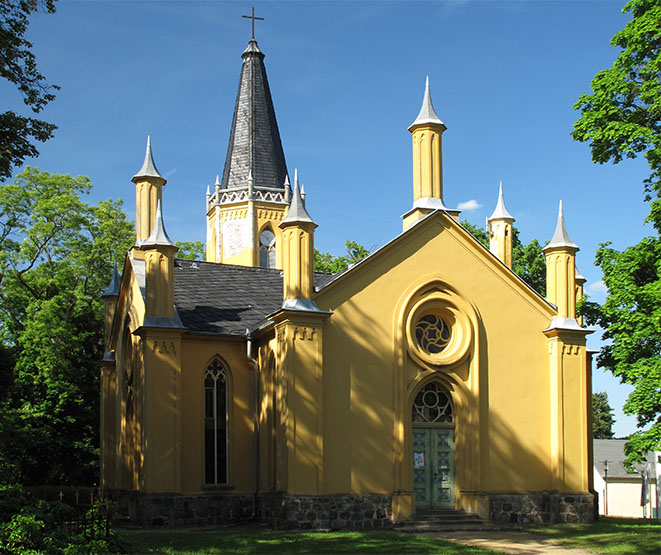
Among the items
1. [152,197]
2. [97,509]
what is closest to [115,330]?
[152,197]

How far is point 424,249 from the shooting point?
78.5 feet

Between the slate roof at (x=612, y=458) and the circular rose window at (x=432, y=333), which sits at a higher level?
the circular rose window at (x=432, y=333)

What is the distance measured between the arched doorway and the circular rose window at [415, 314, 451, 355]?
103 centimetres

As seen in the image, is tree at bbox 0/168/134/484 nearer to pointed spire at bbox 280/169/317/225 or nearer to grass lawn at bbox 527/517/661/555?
pointed spire at bbox 280/169/317/225

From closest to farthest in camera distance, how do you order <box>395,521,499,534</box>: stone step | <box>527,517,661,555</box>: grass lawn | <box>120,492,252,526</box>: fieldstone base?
1. <box>527,517,661,555</box>: grass lawn
2. <box>395,521,499,534</box>: stone step
3. <box>120,492,252,526</box>: fieldstone base

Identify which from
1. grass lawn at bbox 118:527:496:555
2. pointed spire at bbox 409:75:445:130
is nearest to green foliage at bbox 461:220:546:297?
pointed spire at bbox 409:75:445:130

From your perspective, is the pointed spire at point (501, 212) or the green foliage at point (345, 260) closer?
the pointed spire at point (501, 212)

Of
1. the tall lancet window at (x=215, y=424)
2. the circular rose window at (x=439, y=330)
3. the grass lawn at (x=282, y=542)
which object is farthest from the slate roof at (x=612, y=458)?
the grass lawn at (x=282, y=542)

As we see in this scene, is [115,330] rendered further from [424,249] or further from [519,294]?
[519,294]

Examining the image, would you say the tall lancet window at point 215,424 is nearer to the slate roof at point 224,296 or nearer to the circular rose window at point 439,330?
the slate roof at point 224,296

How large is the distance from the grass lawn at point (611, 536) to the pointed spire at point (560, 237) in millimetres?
7746

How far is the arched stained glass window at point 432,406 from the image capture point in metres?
23.4

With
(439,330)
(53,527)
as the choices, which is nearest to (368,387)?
(439,330)

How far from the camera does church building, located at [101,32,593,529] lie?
2172cm
